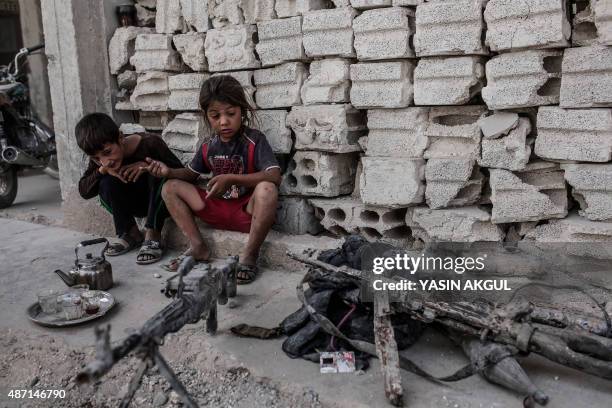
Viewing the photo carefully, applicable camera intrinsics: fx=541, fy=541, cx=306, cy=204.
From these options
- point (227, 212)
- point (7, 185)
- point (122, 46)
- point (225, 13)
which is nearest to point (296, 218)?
point (227, 212)

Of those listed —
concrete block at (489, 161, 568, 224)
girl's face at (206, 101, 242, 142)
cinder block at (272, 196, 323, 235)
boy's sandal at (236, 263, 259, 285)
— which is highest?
girl's face at (206, 101, 242, 142)

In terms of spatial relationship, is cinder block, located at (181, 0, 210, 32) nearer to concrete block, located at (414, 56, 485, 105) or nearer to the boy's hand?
the boy's hand

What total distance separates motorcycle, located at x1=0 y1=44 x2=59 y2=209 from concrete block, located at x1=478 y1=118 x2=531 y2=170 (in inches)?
168

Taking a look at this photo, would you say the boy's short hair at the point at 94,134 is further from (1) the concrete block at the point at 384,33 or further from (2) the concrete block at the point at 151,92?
(1) the concrete block at the point at 384,33

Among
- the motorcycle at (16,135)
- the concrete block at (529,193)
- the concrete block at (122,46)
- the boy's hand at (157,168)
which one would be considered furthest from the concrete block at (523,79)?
the motorcycle at (16,135)

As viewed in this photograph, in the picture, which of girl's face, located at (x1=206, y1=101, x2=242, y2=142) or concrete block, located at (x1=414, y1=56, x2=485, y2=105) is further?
girl's face, located at (x1=206, y1=101, x2=242, y2=142)

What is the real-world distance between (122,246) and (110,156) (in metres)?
0.72

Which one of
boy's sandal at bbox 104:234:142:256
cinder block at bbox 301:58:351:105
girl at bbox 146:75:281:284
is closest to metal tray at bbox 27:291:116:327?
girl at bbox 146:75:281:284

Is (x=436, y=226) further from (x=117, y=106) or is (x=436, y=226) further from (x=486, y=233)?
(x=117, y=106)

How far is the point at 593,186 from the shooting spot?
264 centimetres

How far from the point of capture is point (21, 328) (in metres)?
2.72

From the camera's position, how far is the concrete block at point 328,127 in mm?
3281

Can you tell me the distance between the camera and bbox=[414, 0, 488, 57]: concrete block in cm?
278

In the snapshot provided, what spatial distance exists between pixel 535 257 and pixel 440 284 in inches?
22.0
